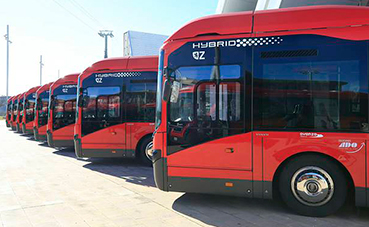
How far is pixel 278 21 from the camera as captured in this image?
16.3 ft

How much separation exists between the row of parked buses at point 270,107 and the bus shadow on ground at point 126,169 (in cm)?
218

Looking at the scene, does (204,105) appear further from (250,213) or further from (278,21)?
(250,213)

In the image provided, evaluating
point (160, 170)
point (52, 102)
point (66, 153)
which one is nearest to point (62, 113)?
point (52, 102)

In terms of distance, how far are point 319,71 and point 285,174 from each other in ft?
5.84

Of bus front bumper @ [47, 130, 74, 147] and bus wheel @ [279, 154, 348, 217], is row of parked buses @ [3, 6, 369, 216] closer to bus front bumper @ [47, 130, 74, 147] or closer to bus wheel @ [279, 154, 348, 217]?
bus wheel @ [279, 154, 348, 217]

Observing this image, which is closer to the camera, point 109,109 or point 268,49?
point 268,49

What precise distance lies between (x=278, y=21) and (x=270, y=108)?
148 centimetres

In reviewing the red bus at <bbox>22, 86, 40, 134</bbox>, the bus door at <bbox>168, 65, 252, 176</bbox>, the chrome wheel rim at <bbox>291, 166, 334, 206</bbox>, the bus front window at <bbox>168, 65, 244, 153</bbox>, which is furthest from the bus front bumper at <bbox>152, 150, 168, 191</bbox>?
the red bus at <bbox>22, 86, 40, 134</bbox>

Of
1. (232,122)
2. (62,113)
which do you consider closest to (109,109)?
(62,113)

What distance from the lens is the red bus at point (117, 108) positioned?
912 centimetres

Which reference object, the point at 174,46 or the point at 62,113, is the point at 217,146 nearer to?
the point at 174,46

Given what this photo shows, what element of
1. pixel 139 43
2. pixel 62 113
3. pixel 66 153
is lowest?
pixel 66 153

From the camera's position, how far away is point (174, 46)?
5.55 metres

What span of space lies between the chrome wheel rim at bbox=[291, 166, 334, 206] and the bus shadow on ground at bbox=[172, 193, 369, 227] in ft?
0.98
